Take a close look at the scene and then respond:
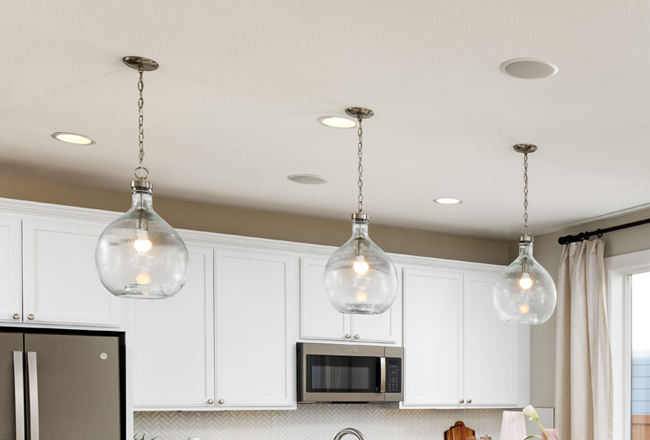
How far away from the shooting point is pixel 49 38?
7.32ft

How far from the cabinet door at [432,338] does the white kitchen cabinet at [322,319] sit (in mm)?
297

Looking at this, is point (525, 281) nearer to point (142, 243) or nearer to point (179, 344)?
point (142, 243)

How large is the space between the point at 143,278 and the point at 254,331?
225cm

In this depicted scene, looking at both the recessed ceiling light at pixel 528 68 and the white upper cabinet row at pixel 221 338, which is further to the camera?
the white upper cabinet row at pixel 221 338

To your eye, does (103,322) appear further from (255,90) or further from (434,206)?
(434,206)

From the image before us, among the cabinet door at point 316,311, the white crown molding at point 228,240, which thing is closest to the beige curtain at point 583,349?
the white crown molding at point 228,240

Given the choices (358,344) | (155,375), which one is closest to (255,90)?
(155,375)

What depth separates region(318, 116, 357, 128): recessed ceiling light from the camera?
2975 millimetres

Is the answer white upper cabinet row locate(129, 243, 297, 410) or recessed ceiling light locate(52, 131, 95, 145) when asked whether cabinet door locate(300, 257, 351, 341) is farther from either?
recessed ceiling light locate(52, 131, 95, 145)

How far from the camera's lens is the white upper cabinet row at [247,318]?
142 inches

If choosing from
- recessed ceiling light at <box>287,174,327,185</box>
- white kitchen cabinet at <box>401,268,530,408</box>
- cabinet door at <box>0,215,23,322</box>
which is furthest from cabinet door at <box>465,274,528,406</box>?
cabinet door at <box>0,215,23,322</box>

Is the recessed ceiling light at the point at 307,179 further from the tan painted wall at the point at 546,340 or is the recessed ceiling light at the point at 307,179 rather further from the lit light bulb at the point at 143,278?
the tan painted wall at the point at 546,340

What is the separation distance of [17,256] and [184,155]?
96 cm

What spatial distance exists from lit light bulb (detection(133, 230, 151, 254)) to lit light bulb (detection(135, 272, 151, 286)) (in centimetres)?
7
